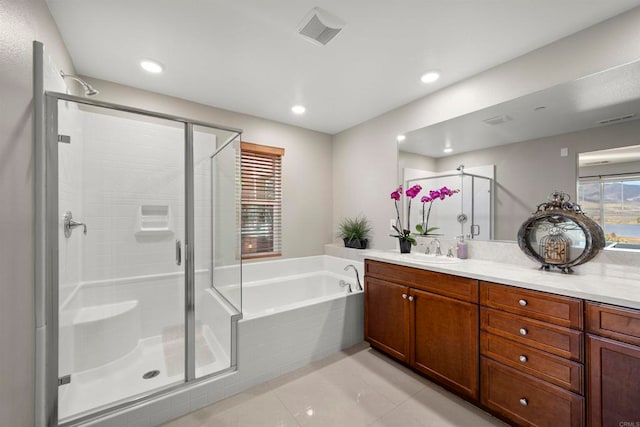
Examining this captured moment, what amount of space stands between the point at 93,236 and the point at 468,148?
3465 mm

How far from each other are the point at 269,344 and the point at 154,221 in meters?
1.68

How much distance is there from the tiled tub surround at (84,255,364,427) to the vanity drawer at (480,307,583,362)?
4.00 ft

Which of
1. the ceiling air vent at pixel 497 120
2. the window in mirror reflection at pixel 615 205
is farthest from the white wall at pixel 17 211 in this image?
the window in mirror reflection at pixel 615 205

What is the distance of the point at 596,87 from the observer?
168 centimetres

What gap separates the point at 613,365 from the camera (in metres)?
1.19

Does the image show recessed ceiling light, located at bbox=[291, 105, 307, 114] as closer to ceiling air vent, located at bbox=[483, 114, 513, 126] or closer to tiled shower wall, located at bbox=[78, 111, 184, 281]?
tiled shower wall, located at bbox=[78, 111, 184, 281]

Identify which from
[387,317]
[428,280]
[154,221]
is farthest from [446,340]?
[154,221]

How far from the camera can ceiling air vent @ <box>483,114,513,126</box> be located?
Answer: 211 centimetres

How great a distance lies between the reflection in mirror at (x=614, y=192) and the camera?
1.56m

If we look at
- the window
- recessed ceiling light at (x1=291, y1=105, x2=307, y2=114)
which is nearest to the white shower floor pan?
the window

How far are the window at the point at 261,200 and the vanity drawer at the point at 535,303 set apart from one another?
2.41 m

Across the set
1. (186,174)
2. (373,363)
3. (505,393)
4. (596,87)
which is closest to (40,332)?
(186,174)

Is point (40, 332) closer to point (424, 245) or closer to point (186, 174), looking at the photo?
point (186, 174)

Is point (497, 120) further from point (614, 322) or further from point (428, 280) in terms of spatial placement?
point (614, 322)
